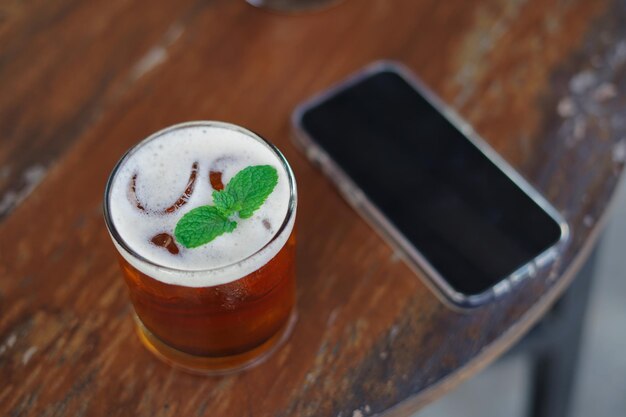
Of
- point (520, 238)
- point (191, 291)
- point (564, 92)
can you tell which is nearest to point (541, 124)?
point (564, 92)

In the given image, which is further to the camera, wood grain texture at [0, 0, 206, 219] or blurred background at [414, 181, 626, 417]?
blurred background at [414, 181, 626, 417]

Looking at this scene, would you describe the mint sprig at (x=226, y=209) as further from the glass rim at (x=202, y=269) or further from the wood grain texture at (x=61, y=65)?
the wood grain texture at (x=61, y=65)

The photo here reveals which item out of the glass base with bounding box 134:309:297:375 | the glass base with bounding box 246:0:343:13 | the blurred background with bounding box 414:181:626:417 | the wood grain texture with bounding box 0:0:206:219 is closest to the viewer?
the glass base with bounding box 134:309:297:375

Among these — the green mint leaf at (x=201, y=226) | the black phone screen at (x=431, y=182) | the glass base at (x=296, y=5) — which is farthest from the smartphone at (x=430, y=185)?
the green mint leaf at (x=201, y=226)

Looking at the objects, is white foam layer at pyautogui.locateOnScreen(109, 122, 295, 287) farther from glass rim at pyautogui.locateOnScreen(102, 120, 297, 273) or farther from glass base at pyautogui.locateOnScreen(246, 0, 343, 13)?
glass base at pyautogui.locateOnScreen(246, 0, 343, 13)

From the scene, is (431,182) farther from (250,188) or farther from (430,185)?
(250,188)

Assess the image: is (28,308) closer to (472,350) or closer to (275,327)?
(275,327)

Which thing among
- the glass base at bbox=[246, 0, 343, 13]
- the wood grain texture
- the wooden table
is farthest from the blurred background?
the wood grain texture
